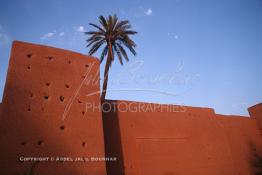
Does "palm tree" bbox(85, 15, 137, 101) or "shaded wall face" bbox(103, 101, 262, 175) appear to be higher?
"palm tree" bbox(85, 15, 137, 101)

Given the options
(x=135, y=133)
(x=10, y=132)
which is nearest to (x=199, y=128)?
(x=135, y=133)

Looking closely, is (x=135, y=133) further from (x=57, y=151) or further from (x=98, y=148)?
(x=57, y=151)

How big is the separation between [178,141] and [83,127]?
625cm

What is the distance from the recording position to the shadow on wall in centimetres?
874

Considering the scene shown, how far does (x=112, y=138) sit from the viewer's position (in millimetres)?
9219

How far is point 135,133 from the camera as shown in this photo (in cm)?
995

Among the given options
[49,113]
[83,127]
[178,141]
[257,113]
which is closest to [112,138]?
[83,127]

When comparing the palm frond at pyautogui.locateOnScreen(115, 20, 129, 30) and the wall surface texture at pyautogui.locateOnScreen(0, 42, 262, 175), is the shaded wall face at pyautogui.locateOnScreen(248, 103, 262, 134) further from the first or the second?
the palm frond at pyautogui.locateOnScreen(115, 20, 129, 30)

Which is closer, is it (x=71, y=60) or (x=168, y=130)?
(x=71, y=60)

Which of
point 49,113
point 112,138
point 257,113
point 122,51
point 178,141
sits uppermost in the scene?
point 122,51

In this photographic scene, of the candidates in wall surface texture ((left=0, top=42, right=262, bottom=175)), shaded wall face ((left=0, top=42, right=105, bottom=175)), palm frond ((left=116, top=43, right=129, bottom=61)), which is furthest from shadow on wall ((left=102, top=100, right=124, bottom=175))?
palm frond ((left=116, top=43, right=129, bottom=61))

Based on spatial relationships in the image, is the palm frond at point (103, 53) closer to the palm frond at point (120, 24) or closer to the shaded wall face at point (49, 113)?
the palm frond at point (120, 24)

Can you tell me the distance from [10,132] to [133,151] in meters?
5.40

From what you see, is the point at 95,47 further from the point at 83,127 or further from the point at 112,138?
the point at 83,127
